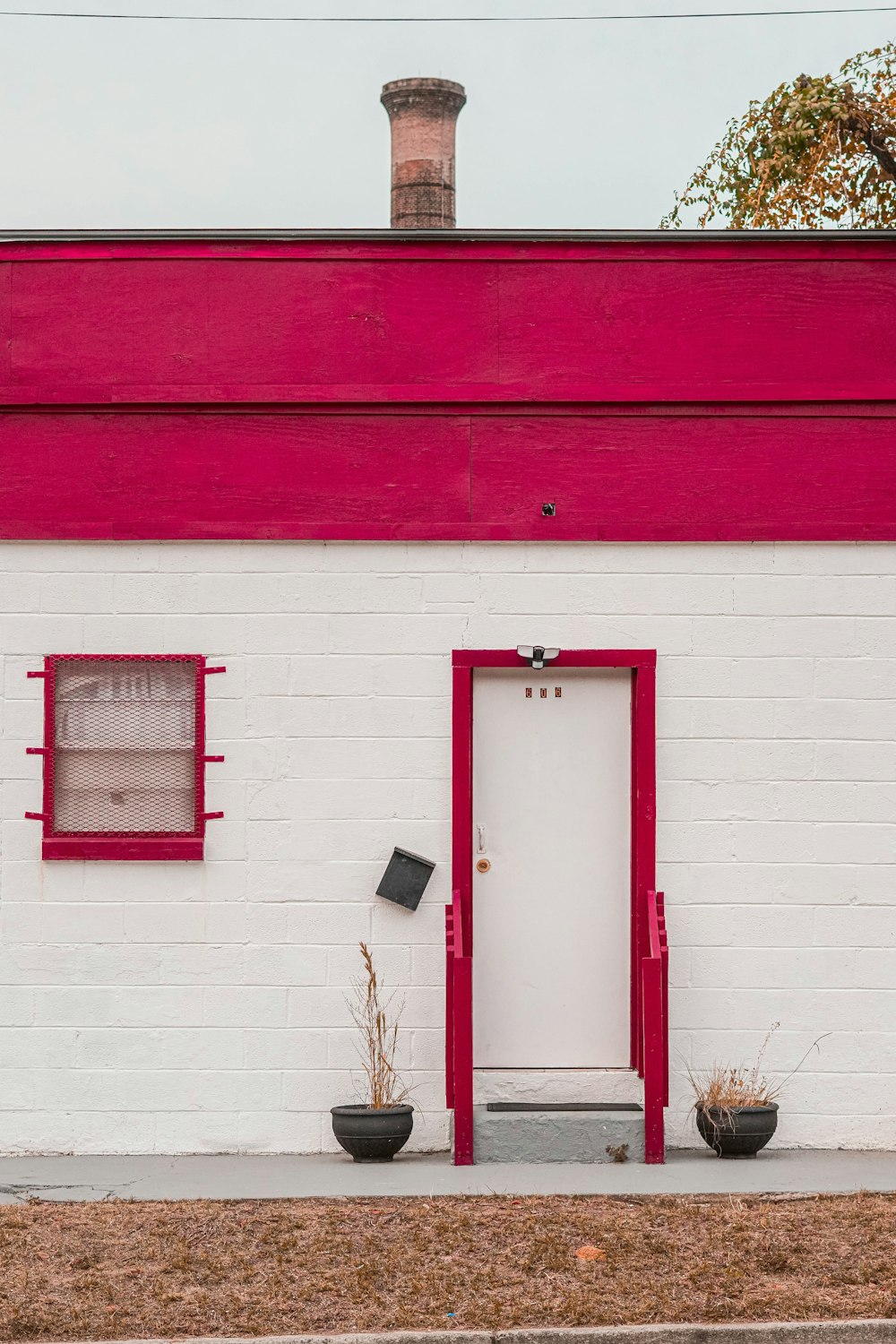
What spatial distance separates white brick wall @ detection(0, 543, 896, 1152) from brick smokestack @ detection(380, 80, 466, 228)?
1561cm

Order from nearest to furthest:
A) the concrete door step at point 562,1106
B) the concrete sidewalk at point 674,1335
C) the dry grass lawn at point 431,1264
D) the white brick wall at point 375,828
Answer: the concrete sidewalk at point 674,1335
the dry grass lawn at point 431,1264
the concrete door step at point 562,1106
the white brick wall at point 375,828

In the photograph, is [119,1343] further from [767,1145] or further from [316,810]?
[767,1145]

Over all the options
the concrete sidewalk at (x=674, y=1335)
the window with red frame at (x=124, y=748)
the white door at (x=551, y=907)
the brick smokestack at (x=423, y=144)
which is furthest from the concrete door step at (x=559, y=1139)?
the brick smokestack at (x=423, y=144)

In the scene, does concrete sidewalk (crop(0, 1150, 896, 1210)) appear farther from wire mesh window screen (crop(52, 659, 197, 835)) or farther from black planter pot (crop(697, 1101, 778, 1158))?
wire mesh window screen (crop(52, 659, 197, 835))

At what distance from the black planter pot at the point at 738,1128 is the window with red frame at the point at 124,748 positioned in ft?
9.86

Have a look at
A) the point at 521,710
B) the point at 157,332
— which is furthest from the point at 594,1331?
the point at 157,332

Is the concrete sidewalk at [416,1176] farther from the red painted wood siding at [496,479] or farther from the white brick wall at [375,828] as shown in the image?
the red painted wood siding at [496,479]

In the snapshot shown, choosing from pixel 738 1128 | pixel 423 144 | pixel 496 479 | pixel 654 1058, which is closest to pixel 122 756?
pixel 496 479

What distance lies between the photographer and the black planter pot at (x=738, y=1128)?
8492 mm

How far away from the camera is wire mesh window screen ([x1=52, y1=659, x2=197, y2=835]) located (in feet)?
29.6

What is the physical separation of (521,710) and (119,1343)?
4.17 meters

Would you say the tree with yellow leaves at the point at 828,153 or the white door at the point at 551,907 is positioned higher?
the tree with yellow leaves at the point at 828,153

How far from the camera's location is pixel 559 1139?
8.49m

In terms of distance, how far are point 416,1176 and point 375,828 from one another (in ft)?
5.91
